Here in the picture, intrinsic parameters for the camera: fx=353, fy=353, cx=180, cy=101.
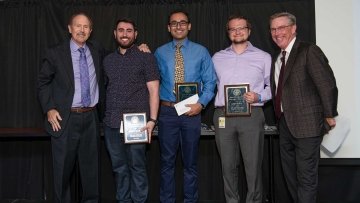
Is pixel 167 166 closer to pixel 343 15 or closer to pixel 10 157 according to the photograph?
pixel 10 157

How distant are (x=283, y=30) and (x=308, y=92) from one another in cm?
58

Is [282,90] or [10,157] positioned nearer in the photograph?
[282,90]

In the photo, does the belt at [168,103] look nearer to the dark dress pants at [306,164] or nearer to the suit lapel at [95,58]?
the suit lapel at [95,58]

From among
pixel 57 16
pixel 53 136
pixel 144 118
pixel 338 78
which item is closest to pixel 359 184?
pixel 338 78

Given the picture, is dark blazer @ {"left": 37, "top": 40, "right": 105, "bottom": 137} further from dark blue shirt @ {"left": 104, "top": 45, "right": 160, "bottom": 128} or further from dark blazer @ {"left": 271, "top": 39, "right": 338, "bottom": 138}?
dark blazer @ {"left": 271, "top": 39, "right": 338, "bottom": 138}

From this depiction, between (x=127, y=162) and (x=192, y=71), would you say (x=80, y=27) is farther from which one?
(x=127, y=162)

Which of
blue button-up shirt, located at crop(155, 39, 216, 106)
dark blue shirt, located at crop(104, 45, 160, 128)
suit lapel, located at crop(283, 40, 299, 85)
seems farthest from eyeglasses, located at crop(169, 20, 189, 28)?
suit lapel, located at crop(283, 40, 299, 85)

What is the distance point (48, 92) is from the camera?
3.17 m

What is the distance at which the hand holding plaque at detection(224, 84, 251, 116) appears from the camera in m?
3.16

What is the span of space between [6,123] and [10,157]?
412 mm

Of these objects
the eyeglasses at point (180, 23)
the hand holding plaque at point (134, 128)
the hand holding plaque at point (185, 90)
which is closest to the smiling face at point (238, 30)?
the eyeglasses at point (180, 23)

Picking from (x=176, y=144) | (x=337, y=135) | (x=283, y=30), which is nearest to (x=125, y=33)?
(x=176, y=144)

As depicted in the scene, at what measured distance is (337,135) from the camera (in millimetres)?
3582

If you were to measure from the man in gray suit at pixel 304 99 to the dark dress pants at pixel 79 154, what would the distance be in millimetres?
1723
